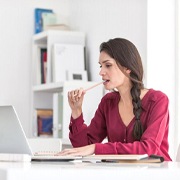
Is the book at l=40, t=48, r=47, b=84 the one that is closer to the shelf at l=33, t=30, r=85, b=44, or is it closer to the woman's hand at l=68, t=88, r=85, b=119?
the shelf at l=33, t=30, r=85, b=44

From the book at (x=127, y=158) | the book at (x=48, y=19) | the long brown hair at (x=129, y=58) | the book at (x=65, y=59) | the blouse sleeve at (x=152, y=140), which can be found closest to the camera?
the book at (x=127, y=158)

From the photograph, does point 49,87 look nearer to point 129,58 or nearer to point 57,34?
point 57,34

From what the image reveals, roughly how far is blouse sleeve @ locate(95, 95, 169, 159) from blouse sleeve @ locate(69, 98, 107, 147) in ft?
1.16

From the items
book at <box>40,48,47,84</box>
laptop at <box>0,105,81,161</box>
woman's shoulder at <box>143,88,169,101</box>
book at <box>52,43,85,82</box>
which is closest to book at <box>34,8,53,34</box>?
book at <box>40,48,47,84</box>

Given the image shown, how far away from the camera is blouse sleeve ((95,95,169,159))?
208 cm

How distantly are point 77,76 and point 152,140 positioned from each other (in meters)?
1.95

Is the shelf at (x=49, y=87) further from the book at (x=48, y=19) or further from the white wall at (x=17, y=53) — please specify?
the book at (x=48, y=19)

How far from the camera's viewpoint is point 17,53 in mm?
4449

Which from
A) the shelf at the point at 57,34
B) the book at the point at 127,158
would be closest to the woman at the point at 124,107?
the book at the point at 127,158

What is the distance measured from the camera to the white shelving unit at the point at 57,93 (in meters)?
3.89

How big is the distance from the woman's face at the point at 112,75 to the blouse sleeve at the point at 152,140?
214 millimetres

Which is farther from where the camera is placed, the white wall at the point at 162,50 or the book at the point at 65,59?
the book at the point at 65,59

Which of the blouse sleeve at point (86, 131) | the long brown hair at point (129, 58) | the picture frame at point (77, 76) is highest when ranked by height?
the long brown hair at point (129, 58)

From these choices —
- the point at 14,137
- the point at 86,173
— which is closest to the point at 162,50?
the point at 14,137
